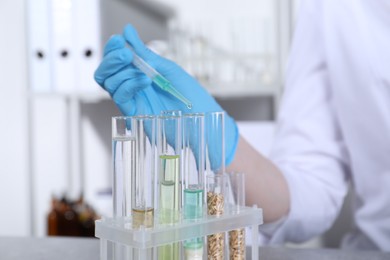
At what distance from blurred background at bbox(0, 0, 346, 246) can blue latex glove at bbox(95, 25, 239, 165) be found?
125cm

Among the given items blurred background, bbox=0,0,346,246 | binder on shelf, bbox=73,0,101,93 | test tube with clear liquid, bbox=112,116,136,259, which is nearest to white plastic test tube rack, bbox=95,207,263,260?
test tube with clear liquid, bbox=112,116,136,259

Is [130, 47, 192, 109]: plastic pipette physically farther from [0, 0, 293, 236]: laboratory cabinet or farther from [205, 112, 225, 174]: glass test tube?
[0, 0, 293, 236]: laboratory cabinet

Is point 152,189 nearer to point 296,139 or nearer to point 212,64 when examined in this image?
point 296,139

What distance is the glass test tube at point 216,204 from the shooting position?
0.78 meters

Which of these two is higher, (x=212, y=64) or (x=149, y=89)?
(x=212, y=64)

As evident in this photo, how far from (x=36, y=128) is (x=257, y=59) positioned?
45.4 inches

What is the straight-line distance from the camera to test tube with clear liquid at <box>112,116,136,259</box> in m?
0.75

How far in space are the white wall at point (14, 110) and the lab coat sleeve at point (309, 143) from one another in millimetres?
1704

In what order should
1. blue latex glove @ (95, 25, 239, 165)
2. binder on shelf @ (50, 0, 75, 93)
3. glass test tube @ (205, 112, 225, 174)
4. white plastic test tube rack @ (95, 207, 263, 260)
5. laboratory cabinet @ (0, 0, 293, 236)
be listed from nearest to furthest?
white plastic test tube rack @ (95, 207, 263, 260)
glass test tube @ (205, 112, 225, 174)
blue latex glove @ (95, 25, 239, 165)
binder on shelf @ (50, 0, 75, 93)
laboratory cabinet @ (0, 0, 293, 236)

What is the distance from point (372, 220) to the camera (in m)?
1.49

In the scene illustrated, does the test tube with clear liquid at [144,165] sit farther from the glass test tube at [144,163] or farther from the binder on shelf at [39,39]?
the binder on shelf at [39,39]

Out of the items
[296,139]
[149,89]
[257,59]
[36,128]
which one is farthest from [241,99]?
[149,89]

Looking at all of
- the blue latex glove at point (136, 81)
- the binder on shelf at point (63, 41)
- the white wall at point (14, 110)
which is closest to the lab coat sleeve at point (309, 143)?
the blue latex glove at point (136, 81)

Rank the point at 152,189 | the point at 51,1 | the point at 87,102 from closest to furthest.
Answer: the point at 152,189 → the point at 51,1 → the point at 87,102
